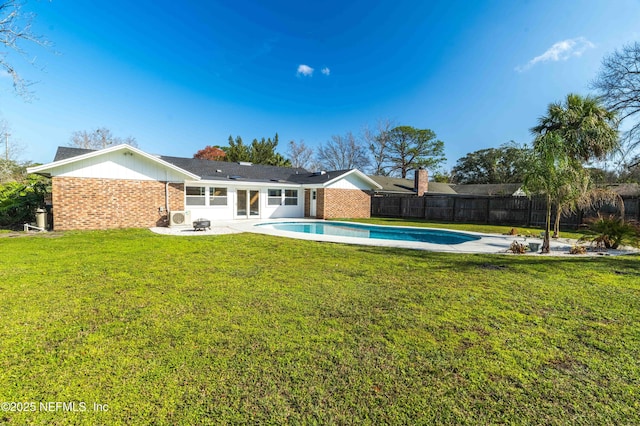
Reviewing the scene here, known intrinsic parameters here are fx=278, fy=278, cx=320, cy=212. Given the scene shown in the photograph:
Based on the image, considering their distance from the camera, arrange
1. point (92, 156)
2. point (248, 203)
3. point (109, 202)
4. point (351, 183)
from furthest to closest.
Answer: point (351, 183) < point (248, 203) < point (109, 202) < point (92, 156)

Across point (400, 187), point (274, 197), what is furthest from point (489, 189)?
point (274, 197)

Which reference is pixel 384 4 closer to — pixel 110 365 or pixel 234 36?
pixel 234 36

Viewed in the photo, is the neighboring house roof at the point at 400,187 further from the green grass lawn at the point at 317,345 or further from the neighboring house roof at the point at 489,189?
the green grass lawn at the point at 317,345

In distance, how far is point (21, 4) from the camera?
27.0 feet

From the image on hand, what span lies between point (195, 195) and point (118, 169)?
166 inches

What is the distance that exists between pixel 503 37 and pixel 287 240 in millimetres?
15448

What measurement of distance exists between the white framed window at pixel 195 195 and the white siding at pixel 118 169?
6.66 feet

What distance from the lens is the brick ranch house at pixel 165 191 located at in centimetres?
1198

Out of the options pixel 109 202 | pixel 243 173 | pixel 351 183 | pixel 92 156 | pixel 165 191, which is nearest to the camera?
pixel 92 156

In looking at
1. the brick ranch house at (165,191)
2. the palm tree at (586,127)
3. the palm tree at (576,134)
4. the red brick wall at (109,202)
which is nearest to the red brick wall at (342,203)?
the brick ranch house at (165,191)

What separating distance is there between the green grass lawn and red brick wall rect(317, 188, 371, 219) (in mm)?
14353

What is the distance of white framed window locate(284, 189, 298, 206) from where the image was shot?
67.8 feet

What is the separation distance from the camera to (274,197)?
2009 cm

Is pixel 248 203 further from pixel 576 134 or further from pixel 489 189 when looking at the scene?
pixel 489 189
